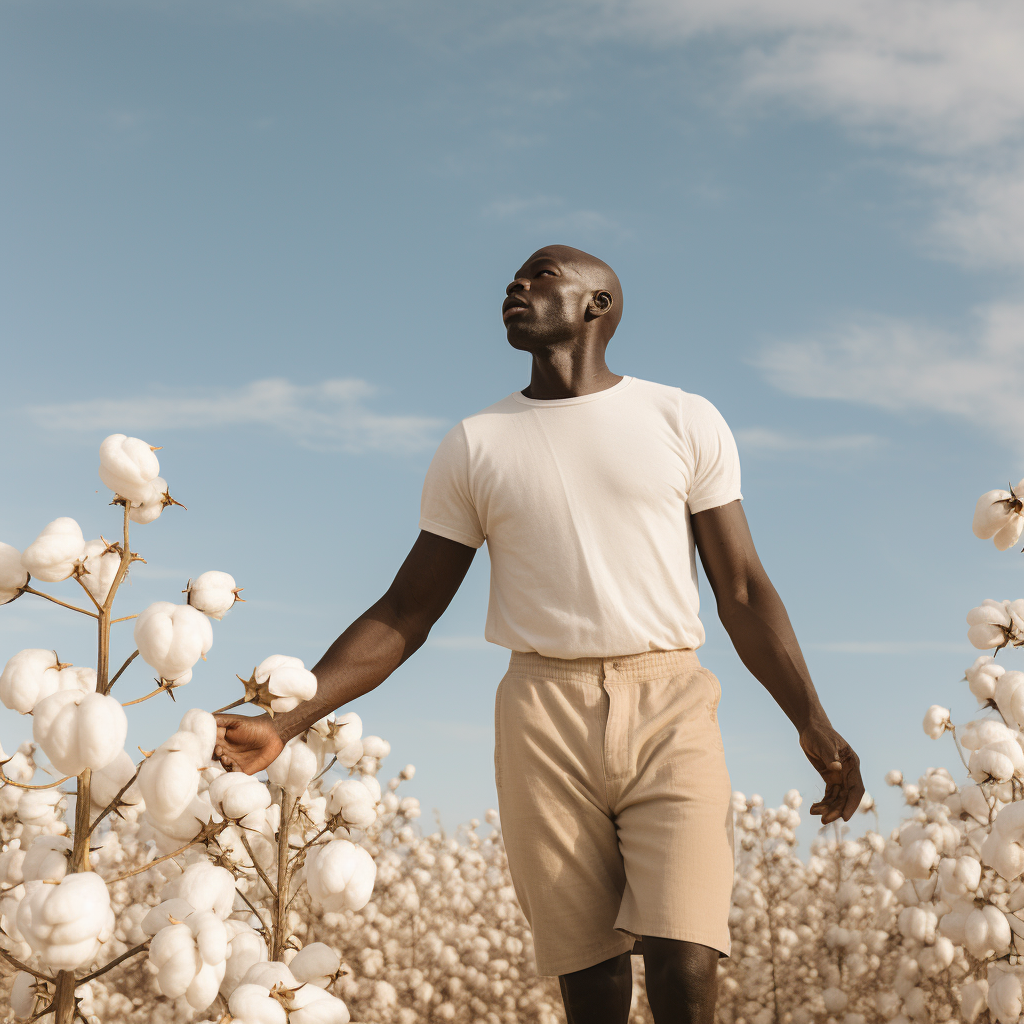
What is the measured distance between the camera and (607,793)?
249 centimetres

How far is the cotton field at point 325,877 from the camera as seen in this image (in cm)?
165

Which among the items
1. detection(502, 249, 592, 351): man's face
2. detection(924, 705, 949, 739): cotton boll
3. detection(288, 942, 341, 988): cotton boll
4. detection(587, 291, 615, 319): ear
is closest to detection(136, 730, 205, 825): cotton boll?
detection(288, 942, 341, 988): cotton boll

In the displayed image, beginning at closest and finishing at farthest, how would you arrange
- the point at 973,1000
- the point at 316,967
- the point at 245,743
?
the point at 316,967 → the point at 245,743 → the point at 973,1000

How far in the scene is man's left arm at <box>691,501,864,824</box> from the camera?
2.51m

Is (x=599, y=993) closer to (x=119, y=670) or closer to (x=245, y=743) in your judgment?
(x=245, y=743)

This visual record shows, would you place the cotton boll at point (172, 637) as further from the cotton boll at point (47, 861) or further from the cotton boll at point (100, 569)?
the cotton boll at point (47, 861)

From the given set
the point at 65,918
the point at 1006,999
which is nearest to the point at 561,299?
the point at 65,918

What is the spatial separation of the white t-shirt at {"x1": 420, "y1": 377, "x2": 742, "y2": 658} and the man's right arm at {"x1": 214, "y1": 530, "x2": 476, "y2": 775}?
0.10 meters

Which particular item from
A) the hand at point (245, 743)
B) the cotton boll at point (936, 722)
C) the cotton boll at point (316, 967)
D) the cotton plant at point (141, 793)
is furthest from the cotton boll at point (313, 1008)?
the cotton boll at point (936, 722)

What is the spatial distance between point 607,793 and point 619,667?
0.97 feet

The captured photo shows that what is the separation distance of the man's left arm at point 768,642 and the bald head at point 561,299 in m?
0.63

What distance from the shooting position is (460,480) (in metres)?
2.88

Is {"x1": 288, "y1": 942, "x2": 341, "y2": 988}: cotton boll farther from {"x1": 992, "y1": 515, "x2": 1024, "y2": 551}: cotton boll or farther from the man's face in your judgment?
{"x1": 992, "y1": 515, "x2": 1024, "y2": 551}: cotton boll

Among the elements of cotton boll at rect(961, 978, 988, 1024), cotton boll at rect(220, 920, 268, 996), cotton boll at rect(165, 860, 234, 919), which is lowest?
cotton boll at rect(961, 978, 988, 1024)
